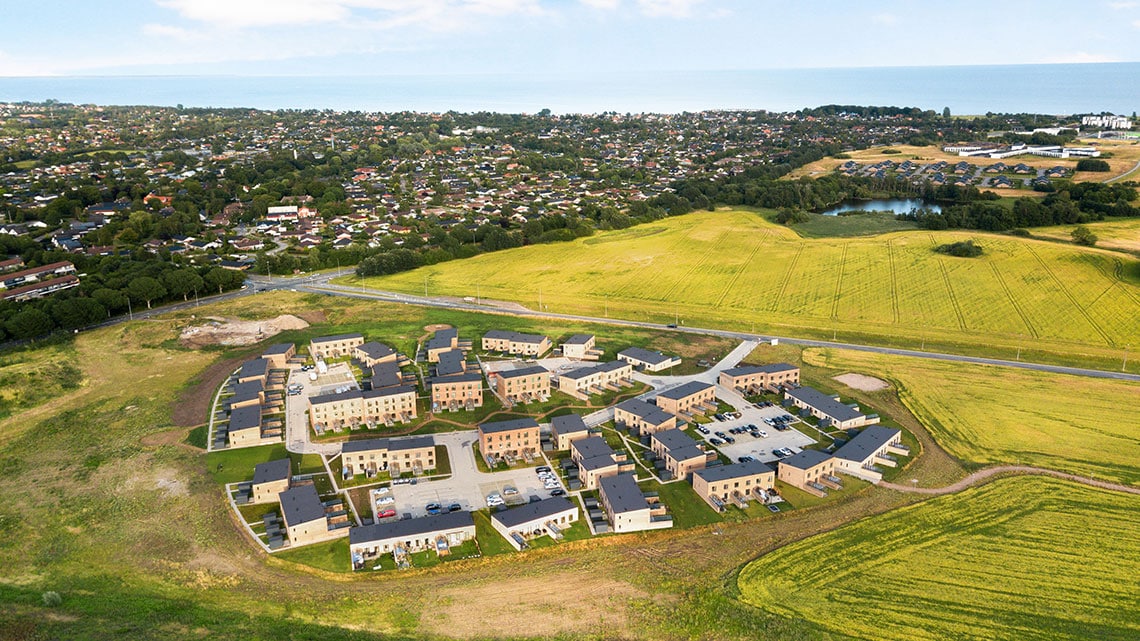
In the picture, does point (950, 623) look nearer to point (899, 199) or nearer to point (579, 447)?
point (579, 447)

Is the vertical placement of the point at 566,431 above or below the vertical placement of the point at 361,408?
below

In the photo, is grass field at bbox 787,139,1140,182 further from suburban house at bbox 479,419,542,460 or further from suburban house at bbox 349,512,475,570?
suburban house at bbox 349,512,475,570

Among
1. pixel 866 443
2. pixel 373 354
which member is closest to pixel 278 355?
pixel 373 354

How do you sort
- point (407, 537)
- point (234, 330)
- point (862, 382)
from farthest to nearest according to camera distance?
1. point (234, 330)
2. point (862, 382)
3. point (407, 537)

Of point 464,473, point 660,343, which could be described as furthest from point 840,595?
point 660,343

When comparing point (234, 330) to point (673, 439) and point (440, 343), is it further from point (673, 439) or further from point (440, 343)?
point (673, 439)

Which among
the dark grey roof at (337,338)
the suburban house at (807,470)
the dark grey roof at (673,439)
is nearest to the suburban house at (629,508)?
the dark grey roof at (673,439)
